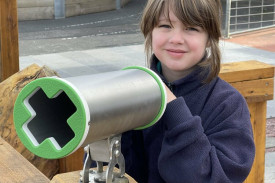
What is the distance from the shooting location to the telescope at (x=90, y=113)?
1008 mm

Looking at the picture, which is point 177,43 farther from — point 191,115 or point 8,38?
point 8,38

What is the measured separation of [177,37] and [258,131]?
1314 millimetres

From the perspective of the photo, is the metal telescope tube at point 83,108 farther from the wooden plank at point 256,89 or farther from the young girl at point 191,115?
the wooden plank at point 256,89

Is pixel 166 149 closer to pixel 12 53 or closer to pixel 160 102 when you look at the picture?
pixel 160 102

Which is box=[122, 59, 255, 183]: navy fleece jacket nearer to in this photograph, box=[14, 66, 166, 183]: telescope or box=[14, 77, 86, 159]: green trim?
box=[14, 66, 166, 183]: telescope

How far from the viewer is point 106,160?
1132 mm

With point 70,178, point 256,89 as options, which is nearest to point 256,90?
point 256,89

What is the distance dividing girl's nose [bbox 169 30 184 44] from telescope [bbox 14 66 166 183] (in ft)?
1.51

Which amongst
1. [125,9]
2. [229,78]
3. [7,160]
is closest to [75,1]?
[125,9]

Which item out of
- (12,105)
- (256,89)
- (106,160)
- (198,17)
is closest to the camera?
(106,160)

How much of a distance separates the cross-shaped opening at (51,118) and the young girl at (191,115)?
34cm

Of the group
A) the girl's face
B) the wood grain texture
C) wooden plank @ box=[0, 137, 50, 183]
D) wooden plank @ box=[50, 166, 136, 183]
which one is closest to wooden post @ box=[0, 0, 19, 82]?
the wood grain texture

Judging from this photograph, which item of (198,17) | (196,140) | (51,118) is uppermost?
(198,17)

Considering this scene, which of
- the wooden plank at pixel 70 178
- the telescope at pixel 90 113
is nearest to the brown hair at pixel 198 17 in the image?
the telescope at pixel 90 113
